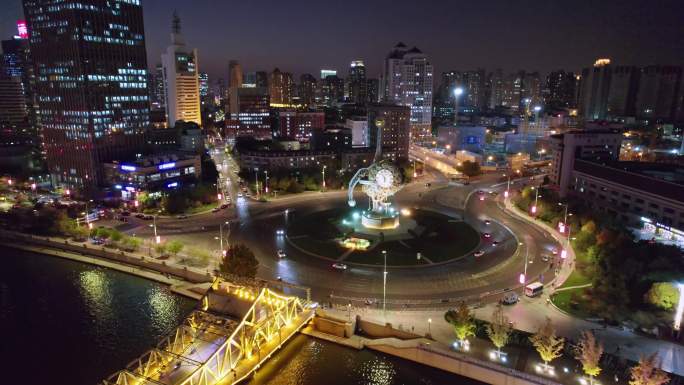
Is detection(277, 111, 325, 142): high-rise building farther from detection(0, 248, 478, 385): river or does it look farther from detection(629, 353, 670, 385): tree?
detection(629, 353, 670, 385): tree

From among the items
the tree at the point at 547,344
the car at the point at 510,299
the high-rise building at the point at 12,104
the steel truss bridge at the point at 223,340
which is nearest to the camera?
the steel truss bridge at the point at 223,340

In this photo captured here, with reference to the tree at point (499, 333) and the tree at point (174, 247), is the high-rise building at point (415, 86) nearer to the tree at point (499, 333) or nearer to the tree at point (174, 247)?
the tree at point (174, 247)

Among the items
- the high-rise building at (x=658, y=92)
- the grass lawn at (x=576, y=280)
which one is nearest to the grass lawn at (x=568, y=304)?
the grass lawn at (x=576, y=280)

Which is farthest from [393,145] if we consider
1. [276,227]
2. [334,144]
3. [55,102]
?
[55,102]

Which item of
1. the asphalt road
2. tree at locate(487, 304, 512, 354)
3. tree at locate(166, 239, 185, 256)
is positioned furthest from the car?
tree at locate(166, 239, 185, 256)

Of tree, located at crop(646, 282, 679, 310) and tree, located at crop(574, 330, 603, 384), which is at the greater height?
tree, located at crop(646, 282, 679, 310)

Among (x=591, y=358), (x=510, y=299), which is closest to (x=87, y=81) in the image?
(x=510, y=299)
